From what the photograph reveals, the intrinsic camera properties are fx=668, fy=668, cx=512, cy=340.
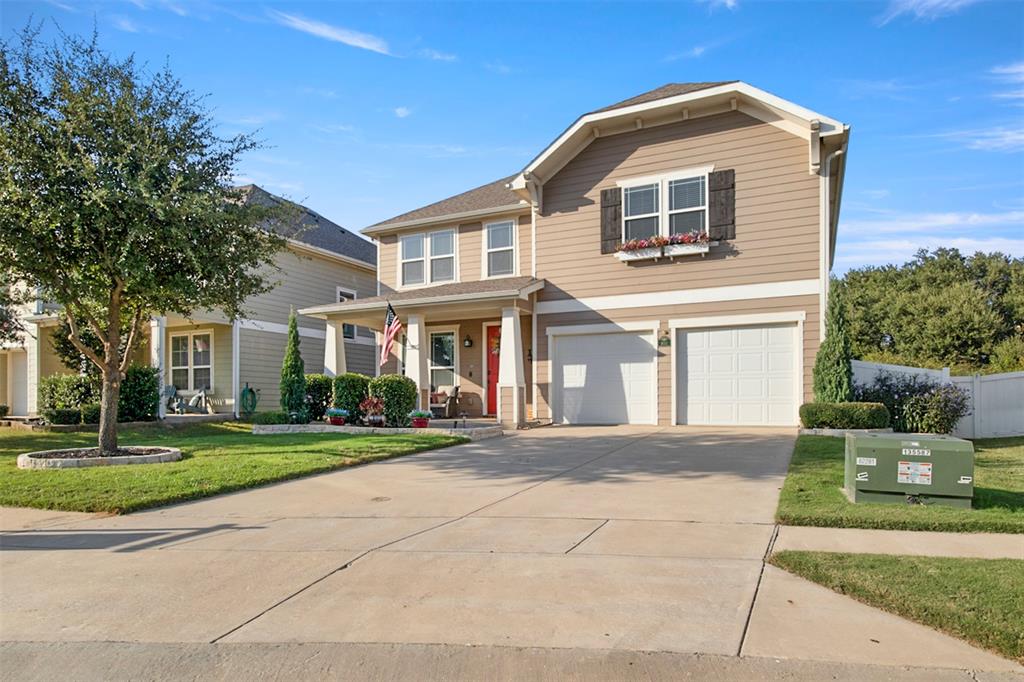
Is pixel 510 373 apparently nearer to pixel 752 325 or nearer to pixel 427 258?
pixel 427 258

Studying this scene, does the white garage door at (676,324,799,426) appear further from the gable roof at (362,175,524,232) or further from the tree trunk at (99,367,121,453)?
the tree trunk at (99,367,121,453)

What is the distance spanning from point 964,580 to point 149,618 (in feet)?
16.4

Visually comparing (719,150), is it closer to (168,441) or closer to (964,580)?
(964,580)

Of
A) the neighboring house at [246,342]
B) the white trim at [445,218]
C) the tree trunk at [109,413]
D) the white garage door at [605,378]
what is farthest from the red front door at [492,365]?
the tree trunk at [109,413]

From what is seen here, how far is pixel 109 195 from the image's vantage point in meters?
9.17

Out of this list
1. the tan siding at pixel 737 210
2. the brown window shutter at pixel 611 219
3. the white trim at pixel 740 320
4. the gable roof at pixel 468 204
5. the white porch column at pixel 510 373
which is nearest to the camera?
the white trim at pixel 740 320

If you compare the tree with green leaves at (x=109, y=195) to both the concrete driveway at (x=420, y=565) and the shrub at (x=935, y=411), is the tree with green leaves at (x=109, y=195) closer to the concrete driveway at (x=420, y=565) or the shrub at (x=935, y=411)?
the concrete driveway at (x=420, y=565)

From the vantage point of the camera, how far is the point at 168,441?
13.7 meters

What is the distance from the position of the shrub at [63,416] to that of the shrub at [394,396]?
8.16m

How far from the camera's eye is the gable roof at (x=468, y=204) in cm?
1766

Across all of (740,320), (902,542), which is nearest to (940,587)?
(902,542)

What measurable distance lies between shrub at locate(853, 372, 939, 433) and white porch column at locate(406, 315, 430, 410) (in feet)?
31.5

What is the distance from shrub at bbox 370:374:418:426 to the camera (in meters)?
14.1

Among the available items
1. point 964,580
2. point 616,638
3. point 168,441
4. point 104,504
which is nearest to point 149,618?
point 616,638
